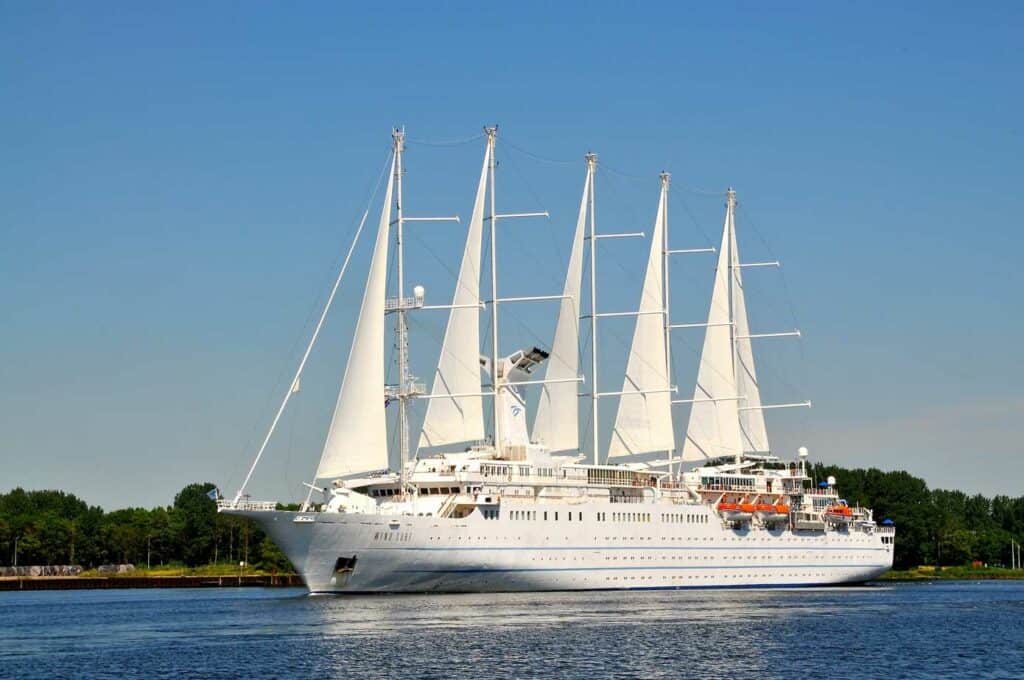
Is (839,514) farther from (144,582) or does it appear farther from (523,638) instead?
(144,582)

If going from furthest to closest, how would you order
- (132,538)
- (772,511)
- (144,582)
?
1. (132,538)
2. (144,582)
3. (772,511)

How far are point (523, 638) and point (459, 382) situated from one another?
21.0m

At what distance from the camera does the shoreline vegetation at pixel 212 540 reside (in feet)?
353

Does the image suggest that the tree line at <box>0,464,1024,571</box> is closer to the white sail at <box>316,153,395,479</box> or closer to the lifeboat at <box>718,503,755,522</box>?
the lifeboat at <box>718,503,755,522</box>

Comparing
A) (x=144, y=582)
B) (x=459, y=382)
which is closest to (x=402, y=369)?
(x=459, y=382)

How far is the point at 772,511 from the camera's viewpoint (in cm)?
7631

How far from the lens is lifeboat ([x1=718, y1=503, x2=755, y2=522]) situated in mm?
74000

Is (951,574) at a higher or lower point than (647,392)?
lower

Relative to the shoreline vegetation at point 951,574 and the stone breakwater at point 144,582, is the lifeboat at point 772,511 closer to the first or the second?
the shoreline vegetation at point 951,574

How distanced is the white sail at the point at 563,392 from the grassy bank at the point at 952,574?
1599 inches

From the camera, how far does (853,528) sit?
270 feet

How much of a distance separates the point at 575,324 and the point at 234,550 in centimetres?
5892

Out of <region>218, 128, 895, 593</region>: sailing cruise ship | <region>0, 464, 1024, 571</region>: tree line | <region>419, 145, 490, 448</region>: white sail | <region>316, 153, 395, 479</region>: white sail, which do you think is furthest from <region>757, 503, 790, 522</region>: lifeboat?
<region>0, 464, 1024, 571</region>: tree line

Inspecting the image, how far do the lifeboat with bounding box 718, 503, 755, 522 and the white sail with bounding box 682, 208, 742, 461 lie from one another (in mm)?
5096
